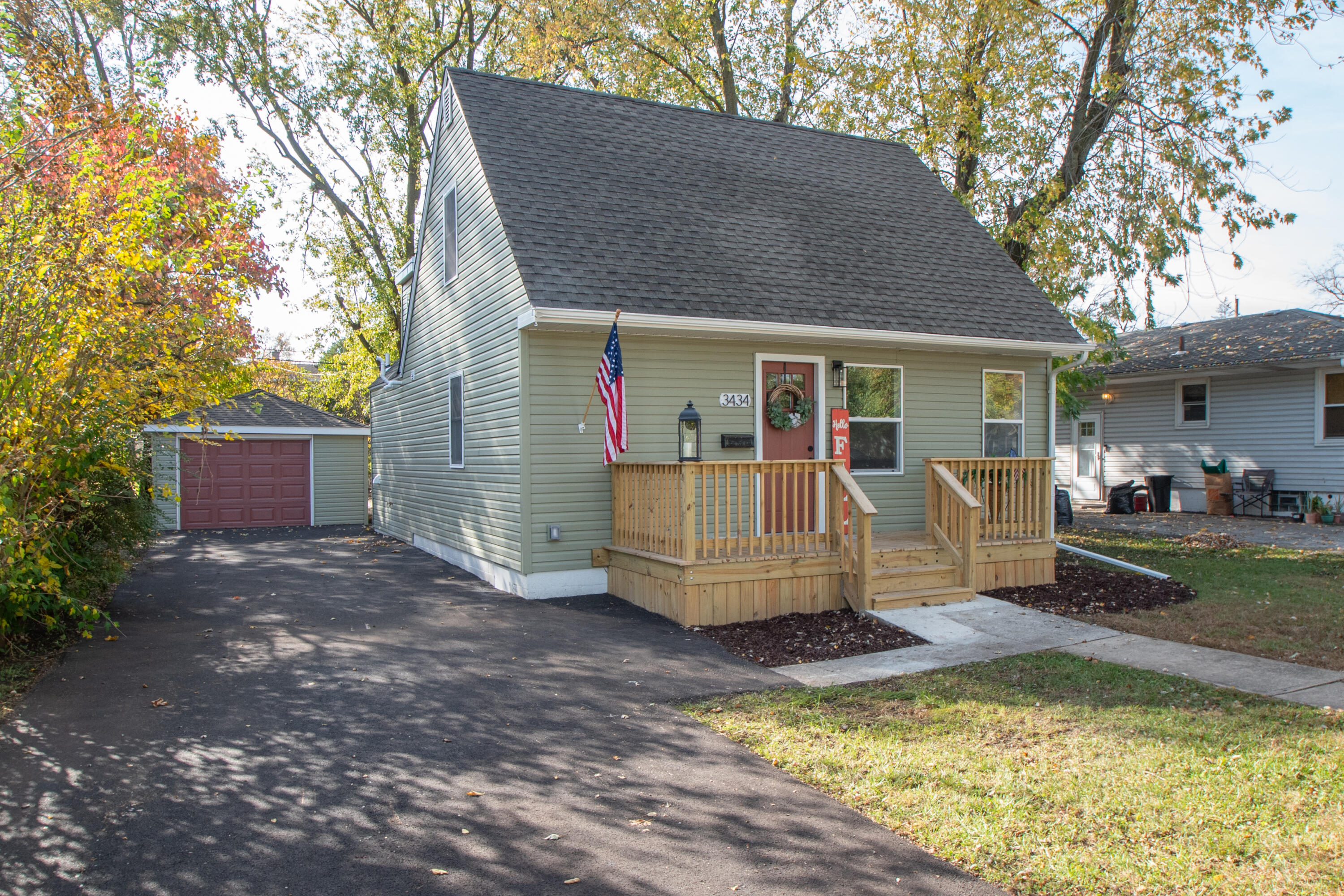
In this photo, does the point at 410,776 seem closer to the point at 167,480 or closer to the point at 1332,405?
the point at 167,480

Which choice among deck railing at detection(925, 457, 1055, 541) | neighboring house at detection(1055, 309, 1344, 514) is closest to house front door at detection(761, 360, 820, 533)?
deck railing at detection(925, 457, 1055, 541)

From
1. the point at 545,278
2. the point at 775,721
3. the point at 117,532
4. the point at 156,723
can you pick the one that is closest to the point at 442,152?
the point at 545,278

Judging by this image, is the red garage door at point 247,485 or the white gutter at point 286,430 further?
the red garage door at point 247,485

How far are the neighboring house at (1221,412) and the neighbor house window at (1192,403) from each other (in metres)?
0.02

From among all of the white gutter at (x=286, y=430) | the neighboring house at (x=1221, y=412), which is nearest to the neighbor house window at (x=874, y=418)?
the neighboring house at (x=1221, y=412)

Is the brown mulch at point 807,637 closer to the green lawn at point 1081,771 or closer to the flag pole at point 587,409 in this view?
the green lawn at point 1081,771

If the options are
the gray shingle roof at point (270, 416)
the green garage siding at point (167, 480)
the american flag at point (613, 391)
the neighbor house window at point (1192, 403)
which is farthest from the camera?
the neighbor house window at point (1192, 403)

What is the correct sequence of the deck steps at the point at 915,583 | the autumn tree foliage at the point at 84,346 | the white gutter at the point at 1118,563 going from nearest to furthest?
the autumn tree foliage at the point at 84,346 → the deck steps at the point at 915,583 → the white gutter at the point at 1118,563

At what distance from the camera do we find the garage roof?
60.6 feet

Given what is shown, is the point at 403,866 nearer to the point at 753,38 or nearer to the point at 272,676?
the point at 272,676

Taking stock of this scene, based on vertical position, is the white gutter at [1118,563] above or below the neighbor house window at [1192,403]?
below

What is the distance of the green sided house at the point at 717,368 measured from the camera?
27.6 ft

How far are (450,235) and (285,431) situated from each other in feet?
30.3

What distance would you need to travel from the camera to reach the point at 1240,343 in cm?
1927
